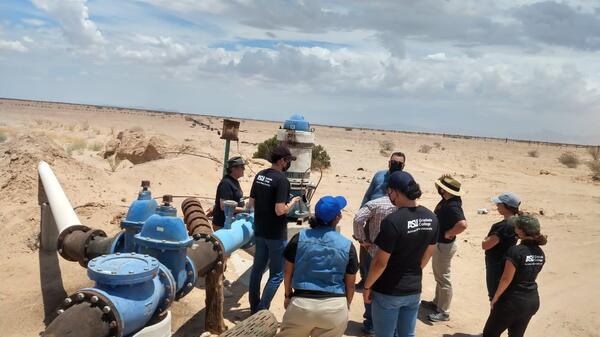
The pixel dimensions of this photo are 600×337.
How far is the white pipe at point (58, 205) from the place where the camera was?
17.5 feet

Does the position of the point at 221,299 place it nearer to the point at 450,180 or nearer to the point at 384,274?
the point at 384,274

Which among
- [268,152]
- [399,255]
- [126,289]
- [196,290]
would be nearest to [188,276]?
[126,289]

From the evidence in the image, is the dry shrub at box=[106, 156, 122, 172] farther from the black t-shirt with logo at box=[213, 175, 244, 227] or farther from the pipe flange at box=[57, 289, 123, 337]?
the pipe flange at box=[57, 289, 123, 337]

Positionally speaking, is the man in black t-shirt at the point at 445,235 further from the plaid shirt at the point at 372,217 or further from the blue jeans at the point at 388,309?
the blue jeans at the point at 388,309

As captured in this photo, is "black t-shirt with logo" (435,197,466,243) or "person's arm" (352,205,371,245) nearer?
"person's arm" (352,205,371,245)

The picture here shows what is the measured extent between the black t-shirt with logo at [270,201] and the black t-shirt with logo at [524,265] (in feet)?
7.32

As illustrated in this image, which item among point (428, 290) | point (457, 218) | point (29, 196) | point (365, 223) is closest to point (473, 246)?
point (428, 290)

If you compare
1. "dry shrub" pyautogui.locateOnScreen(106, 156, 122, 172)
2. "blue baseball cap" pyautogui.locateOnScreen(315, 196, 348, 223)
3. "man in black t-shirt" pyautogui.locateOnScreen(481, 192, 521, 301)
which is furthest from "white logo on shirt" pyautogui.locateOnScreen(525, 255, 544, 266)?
"dry shrub" pyautogui.locateOnScreen(106, 156, 122, 172)

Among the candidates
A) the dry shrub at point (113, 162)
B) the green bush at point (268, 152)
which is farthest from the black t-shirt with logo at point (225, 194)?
the green bush at point (268, 152)

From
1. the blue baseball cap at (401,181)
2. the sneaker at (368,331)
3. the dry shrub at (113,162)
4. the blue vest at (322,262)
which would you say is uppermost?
the blue baseball cap at (401,181)

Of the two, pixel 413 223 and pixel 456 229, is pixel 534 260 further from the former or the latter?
pixel 413 223

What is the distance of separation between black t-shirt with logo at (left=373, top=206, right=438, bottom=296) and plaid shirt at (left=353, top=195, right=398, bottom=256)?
35.3 inches

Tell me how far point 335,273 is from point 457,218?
236cm

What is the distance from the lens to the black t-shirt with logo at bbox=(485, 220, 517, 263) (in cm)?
496
